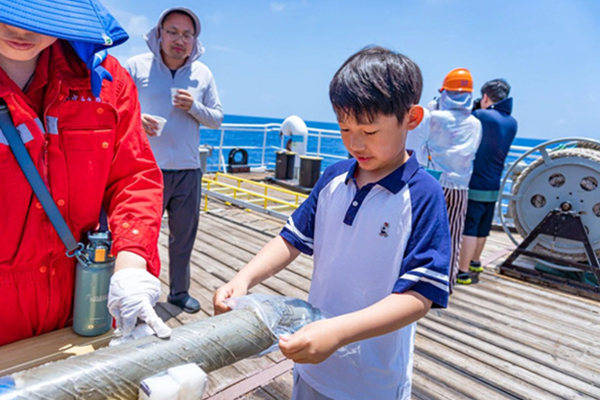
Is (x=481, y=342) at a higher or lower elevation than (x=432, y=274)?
lower

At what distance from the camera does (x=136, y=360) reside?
764mm

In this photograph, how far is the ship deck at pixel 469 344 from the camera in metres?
2.40

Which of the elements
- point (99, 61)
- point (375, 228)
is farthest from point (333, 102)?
point (99, 61)

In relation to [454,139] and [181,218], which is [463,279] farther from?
[181,218]

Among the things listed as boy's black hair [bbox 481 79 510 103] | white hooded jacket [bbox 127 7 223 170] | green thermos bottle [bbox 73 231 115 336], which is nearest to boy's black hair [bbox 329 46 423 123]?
green thermos bottle [bbox 73 231 115 336]

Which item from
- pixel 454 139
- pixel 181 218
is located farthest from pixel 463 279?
pixel 181 218

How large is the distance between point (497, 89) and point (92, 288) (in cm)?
409

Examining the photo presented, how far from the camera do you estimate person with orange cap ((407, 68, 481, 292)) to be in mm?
3664

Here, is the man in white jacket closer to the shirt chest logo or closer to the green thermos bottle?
the green thermos bottle

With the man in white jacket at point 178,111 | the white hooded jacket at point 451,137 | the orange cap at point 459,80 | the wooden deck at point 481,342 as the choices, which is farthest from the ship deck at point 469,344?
the orange cap at point 459,80

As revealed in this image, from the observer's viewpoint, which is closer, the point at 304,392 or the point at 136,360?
the point at 136,360

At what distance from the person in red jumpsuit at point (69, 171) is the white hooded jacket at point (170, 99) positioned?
5.67 ft

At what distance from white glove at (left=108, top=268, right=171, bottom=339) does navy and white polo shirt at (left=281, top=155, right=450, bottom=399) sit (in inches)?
18.9

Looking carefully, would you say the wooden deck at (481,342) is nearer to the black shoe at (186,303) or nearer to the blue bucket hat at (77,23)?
the black shoe at (186,303)
